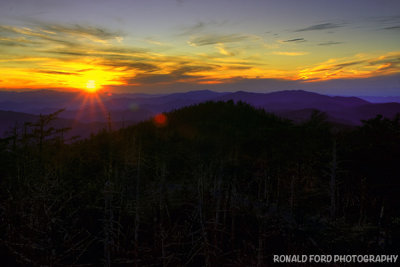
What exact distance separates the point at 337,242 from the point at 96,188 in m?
12.7

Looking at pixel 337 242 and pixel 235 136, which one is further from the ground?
pixel 235 136

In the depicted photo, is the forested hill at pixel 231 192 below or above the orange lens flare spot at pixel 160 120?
below

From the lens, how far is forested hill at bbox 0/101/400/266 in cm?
1358

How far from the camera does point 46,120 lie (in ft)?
51.9

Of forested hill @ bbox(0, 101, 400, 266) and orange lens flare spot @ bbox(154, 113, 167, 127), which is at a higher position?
orange lens flare spot @ bbox(154, 113, 167, 127)

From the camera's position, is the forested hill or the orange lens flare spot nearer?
the forested hill

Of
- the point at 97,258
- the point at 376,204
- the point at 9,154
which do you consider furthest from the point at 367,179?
the point at 9,154

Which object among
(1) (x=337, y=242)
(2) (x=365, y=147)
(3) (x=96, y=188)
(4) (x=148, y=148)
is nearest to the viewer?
(1) (x=337, y=242)

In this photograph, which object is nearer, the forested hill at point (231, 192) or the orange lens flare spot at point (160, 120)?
the forested hill at point (231, 192)

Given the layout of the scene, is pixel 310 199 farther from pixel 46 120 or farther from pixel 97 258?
pixel 46 120

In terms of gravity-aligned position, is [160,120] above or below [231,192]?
above

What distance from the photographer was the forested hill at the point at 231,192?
1358cm

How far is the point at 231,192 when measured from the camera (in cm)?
1872

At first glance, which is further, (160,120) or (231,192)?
(160,120)
